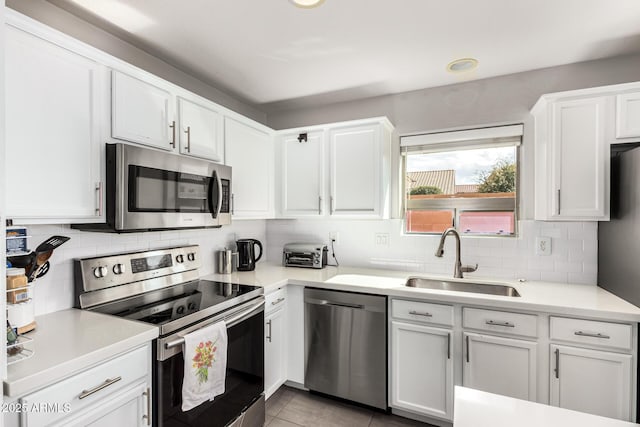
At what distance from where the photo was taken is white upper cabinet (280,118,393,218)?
2.49m

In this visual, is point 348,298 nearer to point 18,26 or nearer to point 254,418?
point 254,418

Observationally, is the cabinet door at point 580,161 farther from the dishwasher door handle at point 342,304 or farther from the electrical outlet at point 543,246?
the dishwasher door handle at point 342,304

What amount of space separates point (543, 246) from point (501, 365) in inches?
37.2

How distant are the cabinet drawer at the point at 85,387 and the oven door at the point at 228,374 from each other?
0.10 metres

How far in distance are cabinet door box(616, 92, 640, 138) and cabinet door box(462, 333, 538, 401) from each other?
51.4 inches

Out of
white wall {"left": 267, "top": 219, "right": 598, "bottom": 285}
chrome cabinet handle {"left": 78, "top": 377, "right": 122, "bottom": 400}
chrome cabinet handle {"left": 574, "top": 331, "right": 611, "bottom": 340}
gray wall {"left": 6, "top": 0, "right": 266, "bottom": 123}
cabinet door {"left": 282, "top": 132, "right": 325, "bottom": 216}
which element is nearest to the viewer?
chrome cabinet handle {"left": 78, "top": 377, "right": 122, "bottom": 400}

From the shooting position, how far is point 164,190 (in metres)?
1.78

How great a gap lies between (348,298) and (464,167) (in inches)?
56.5

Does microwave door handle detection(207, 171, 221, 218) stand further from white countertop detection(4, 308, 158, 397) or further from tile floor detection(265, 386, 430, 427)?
tile floor detection(265, 386, 430, 427)

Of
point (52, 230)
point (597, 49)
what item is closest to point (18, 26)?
point (52, 230)

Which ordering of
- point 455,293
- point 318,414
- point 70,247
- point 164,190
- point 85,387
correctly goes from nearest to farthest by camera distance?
point 85,387, point 70,247, point 164,190, point 455,293, point 318,414

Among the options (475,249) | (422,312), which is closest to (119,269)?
(422,312)

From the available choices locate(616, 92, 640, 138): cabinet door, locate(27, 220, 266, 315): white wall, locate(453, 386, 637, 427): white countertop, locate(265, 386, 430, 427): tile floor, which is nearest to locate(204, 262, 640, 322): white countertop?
locate(27, 220, 266, 315): white wall

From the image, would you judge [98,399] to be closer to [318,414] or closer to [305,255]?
[318,414]
